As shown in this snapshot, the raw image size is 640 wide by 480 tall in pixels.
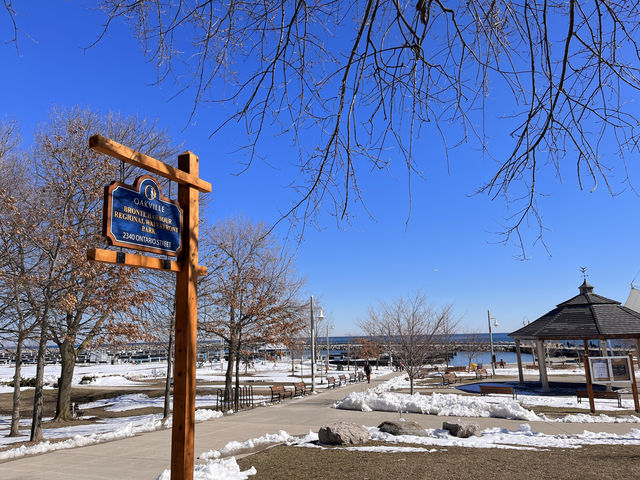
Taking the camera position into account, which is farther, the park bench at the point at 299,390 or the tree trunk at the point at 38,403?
the park bench at the point at 299,390

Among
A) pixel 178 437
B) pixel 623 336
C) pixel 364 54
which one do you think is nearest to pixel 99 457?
pixel 178 437

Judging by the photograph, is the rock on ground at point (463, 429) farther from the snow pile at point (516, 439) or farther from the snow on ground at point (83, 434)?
the snow on ground at point (83, 434)

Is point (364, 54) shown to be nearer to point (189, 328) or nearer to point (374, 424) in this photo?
point (189, 328)

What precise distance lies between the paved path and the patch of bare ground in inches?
66.7

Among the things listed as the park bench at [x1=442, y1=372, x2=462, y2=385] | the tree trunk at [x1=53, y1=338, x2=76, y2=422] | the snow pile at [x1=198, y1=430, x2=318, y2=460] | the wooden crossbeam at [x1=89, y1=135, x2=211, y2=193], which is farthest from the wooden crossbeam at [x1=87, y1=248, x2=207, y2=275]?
the park bench at [x1=442, y1=372, x2=462, y2=385]

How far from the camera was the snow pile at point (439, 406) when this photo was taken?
13625 millimetres

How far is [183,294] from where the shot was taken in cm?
546

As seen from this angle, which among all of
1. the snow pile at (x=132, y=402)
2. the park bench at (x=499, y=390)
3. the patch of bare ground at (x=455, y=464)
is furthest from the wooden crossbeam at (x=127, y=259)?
the park bench at (x=499, y=390)

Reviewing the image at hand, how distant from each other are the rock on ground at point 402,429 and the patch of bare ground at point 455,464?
4.58 ft

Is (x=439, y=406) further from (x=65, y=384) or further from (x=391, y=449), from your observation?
(x=65, y=384)

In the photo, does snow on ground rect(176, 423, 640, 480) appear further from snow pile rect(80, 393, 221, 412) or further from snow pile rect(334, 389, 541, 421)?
snow pile rect(80, 393, 221, 412)

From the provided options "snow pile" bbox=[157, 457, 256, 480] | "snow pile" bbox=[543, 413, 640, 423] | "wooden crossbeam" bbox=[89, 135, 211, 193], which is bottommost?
"snow pile" bbox=[543, 413, 640, 423]

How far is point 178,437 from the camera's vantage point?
5121 mm

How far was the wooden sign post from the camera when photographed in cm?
492
